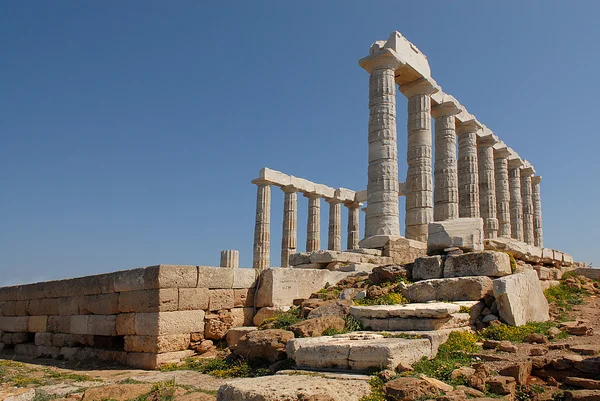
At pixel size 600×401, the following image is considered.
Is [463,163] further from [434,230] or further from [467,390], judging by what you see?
[467,390]

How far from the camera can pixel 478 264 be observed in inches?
389

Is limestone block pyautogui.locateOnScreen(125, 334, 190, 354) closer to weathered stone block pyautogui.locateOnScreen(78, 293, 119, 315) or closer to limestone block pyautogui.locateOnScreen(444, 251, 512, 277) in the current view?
weathered stone block pyautogui.locateOnScreen(78, 293, 119, 315)

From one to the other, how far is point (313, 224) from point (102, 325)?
73.2 feet

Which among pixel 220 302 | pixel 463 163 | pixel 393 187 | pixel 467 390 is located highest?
pixel 463 163

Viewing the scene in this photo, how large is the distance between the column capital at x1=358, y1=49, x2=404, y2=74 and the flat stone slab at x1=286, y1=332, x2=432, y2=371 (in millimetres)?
13926

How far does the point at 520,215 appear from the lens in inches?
1190

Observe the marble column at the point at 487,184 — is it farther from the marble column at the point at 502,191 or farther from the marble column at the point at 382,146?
the marble column at the point at 382,146

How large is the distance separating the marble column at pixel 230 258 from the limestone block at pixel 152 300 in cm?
1181

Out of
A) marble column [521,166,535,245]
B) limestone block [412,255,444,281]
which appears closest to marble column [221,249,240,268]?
limestone block [412,255,444,281]

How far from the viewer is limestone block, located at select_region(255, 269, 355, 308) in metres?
11.2

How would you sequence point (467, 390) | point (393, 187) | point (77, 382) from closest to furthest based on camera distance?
1. point (467, 390)
2. point (77, 382)
3. point (393, 187)

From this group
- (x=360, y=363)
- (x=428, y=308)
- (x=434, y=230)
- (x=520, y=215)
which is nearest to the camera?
(x=360, y=363)

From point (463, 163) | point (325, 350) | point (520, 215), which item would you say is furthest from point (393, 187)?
point (520, 215)

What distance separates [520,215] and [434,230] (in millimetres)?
21108
